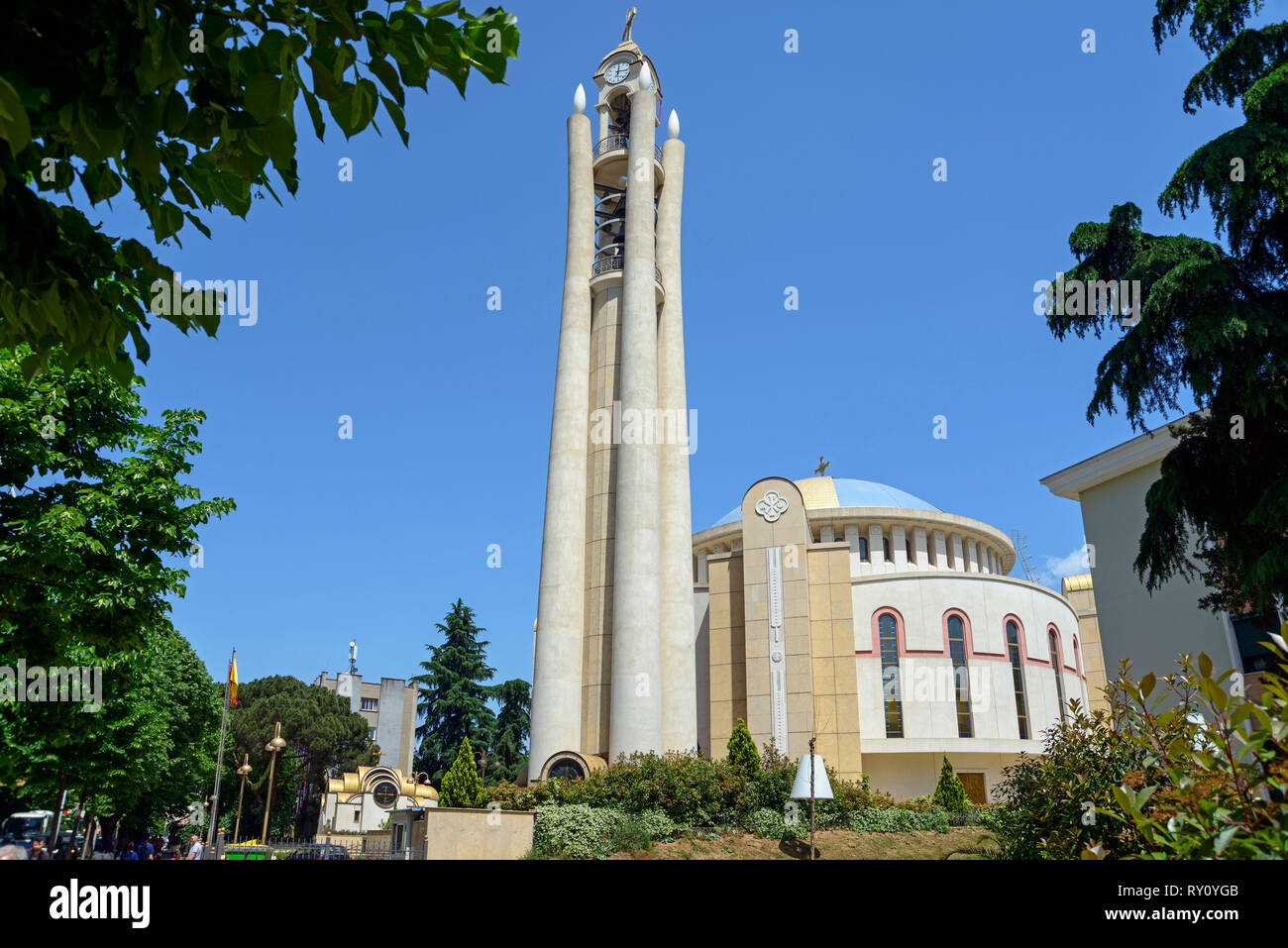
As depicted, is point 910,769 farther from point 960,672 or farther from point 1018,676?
point 1018,676

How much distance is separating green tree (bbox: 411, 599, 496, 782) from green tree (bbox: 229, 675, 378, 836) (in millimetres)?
4635

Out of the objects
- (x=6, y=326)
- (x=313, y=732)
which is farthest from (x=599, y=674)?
(x=313, y=732)

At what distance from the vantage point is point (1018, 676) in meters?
35.9

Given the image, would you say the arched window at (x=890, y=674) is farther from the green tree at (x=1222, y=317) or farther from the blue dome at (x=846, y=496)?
the green tree at (x=1222, y=317)

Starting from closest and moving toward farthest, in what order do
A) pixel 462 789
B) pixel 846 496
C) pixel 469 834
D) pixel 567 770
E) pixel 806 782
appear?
pixel 469 834 → pixel 806 782 → pixel 462 789 → pixel 567 770 → pixel 846 496

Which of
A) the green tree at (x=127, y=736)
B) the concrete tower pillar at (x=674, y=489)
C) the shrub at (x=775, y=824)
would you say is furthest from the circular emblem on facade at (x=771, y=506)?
the green tree at (x=127, y=736)

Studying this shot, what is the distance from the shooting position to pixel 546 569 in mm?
32875

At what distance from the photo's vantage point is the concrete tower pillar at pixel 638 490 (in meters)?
30.0

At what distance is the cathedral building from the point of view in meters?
31.3

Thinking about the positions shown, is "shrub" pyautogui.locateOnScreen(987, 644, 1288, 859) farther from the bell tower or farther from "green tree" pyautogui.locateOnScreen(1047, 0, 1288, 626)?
the bell tower

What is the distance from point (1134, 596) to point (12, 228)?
28.7 meters

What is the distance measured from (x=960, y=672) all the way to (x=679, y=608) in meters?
11.9

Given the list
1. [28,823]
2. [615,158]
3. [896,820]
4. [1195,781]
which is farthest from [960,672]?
[28,823]
